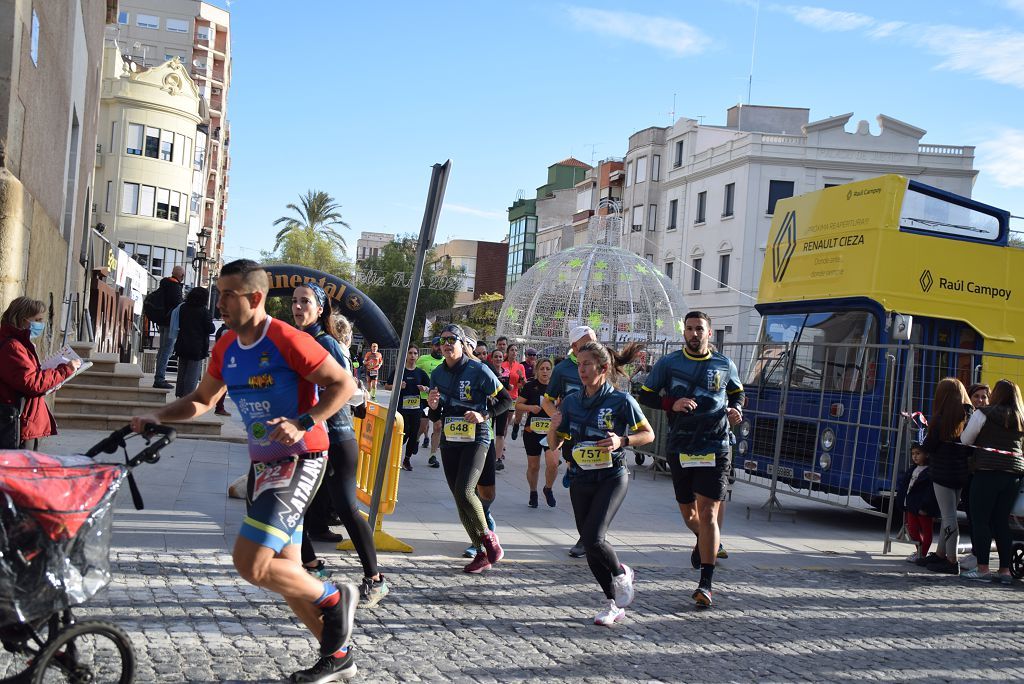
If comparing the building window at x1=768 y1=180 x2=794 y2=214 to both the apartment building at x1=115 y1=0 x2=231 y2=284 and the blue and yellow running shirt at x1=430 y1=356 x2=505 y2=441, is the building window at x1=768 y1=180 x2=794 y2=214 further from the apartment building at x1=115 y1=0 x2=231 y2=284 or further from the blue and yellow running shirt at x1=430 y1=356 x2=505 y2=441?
the blue and yellow running shirt at x1=430 y1=356 x2=505 y2=441

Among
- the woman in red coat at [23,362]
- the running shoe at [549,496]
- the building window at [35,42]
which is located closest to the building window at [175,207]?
the building window at [35,42]

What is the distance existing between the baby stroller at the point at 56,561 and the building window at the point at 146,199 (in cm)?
5108

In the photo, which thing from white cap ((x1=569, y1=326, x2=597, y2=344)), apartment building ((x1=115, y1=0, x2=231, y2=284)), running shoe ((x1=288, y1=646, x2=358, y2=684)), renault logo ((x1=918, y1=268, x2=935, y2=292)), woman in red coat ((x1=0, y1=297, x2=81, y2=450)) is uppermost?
apartment building ((x1=115, y1=0, x2=231, y2=284))

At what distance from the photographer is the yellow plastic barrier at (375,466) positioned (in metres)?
8.45

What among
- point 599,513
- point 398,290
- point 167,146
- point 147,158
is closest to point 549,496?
point 599,513

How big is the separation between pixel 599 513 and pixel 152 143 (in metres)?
49.7

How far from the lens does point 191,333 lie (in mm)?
15531

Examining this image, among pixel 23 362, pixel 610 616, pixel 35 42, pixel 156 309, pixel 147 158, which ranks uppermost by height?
pixel 147 158

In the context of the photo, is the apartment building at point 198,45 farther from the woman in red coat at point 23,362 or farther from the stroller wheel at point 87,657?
the stroller wheel at point 87,657

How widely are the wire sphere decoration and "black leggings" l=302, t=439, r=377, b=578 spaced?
91.4ft

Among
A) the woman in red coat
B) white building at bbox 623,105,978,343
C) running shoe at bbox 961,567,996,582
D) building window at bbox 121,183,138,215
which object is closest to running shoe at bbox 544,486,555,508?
running shoe at bbox 961,567,996,582

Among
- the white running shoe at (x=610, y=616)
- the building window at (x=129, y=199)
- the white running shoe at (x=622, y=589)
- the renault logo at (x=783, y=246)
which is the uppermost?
the building window at (x=129, y=199)

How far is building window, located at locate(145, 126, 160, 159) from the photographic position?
5119 centimetres

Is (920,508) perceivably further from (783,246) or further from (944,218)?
(783,246)
